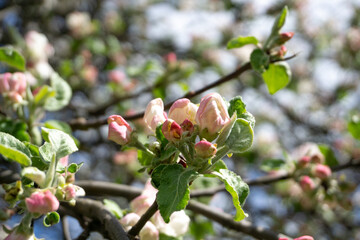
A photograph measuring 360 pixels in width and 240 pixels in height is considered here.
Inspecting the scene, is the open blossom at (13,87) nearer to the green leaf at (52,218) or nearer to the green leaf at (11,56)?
the green leaf at (11,56)

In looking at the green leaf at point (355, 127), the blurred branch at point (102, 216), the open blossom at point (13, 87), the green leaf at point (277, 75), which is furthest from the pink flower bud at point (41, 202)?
the green leaf at point (355, 127)

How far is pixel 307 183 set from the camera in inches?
69.2

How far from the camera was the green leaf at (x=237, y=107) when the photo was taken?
100 cm

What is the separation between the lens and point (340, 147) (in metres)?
3.65

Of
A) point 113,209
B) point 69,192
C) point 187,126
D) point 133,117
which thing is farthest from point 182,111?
point 133,117

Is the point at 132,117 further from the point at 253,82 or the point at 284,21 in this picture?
the point at 253,82

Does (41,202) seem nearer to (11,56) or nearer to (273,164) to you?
(11,56)

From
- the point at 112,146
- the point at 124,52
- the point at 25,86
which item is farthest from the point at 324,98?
the point at 25,86

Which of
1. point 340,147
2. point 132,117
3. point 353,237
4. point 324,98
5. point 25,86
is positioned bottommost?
point 353,237

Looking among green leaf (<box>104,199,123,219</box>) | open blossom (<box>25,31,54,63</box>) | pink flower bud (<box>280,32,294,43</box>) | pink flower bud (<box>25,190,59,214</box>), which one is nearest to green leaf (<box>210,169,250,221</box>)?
pink flower bud (<box>25,190,59,214</box>)

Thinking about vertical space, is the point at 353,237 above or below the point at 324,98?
below

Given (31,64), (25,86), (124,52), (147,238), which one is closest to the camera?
(147,238)

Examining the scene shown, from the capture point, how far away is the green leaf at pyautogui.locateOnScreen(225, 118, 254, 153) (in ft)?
2.97

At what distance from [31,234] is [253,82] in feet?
12.4
